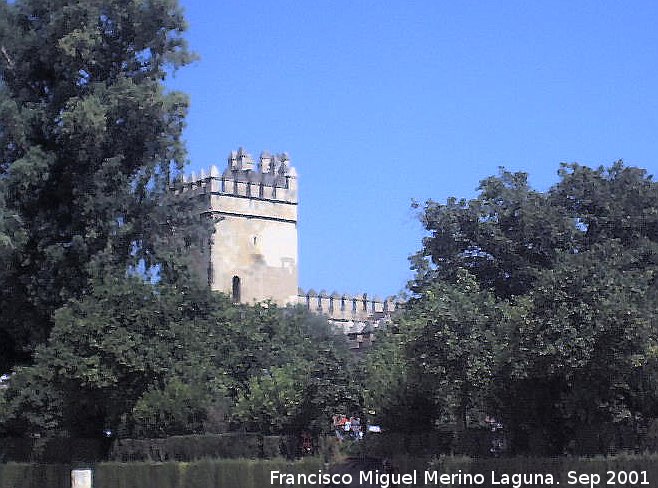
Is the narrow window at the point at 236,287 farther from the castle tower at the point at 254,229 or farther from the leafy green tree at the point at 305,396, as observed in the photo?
the leafy green tree at the point at 305,396

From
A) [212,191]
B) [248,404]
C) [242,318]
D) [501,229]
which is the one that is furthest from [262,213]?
[248,404]

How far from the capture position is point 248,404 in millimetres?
35219

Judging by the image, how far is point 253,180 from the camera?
81000 mm

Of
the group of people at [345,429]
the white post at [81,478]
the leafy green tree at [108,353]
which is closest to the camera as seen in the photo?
the white post at [81,478]

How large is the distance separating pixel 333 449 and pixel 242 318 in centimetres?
2296

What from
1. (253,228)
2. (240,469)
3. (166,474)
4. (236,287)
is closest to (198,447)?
(166,474)

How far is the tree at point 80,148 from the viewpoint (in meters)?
29.2

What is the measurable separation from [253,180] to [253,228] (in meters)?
3.43

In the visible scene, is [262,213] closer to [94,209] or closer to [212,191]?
[212,191]

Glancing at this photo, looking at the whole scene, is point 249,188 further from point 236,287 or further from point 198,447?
point 198,447

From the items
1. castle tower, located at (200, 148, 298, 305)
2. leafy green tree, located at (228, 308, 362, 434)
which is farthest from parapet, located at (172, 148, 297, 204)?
leafy green tree, located at (228, 308, 362, 434)

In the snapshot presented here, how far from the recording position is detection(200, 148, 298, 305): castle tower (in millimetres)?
77812

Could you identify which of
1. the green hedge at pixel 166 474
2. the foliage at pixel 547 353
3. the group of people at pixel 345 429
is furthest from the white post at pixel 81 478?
the group of people at pixel 345 429

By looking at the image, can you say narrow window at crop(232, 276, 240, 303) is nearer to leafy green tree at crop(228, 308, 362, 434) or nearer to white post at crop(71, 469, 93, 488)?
leafy green tree at crop(228, 308, 362, 434)
